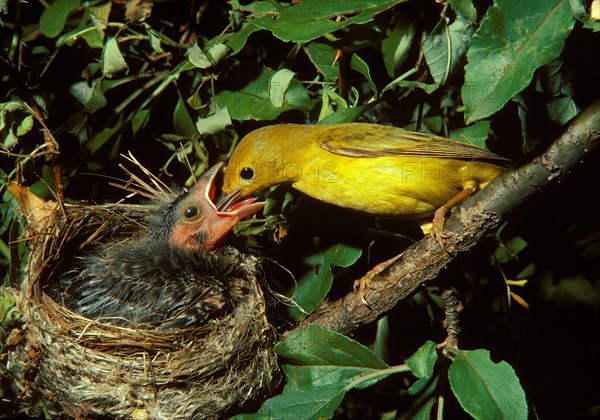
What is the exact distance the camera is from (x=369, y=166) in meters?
2.97

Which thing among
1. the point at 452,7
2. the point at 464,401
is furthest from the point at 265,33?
the point at 464,401

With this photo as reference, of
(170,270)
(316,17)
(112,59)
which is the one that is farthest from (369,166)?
(112,59)

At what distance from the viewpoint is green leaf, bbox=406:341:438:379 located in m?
2.31

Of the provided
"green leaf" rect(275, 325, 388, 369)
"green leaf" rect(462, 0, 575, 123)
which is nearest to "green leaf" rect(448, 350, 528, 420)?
"green leaf" rect(275, 325, 388, 369)

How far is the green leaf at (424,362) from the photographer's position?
2.31m

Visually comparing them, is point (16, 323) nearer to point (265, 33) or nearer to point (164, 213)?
point (164, 213)

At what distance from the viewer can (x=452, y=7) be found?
2.33m

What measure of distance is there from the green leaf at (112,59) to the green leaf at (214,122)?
494 mm

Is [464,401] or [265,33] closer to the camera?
[464,401]

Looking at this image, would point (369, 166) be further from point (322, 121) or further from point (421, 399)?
point (421, 399)

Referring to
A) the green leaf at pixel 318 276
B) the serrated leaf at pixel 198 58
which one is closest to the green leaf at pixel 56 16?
the serrated leaf at pixel 198 58

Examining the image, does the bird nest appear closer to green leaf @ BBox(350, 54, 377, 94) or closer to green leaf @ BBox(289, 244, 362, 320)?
green leaf @ BBox(289, 244, 362, 320)

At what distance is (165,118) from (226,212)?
739mm

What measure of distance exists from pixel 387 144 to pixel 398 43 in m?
0.51
